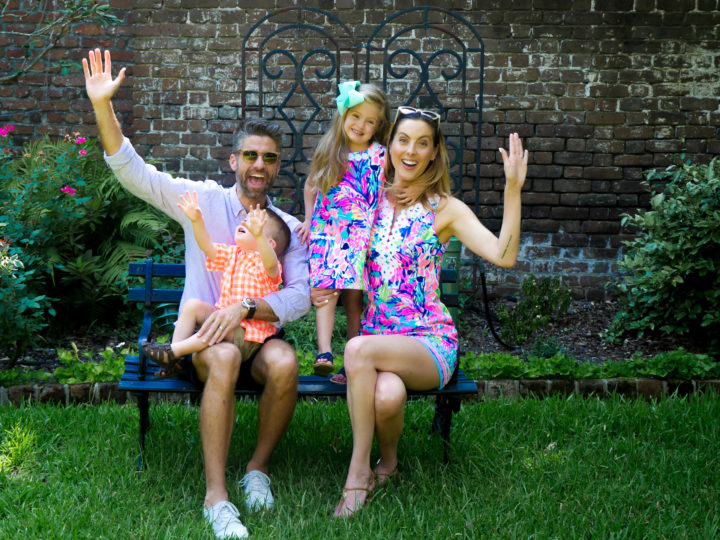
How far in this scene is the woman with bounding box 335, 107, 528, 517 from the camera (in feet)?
9.46

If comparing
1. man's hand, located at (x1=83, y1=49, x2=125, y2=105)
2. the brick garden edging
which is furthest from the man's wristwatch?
the brick garden edging

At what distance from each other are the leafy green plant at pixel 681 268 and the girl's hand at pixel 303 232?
2.52 metres

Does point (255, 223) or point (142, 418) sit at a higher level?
point (255, 223)

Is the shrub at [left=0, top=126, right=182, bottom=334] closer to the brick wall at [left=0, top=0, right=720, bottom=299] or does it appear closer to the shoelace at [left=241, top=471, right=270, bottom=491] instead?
the brick wall at [left=0, top=0, right=720, bottom=299]

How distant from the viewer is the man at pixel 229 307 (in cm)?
285

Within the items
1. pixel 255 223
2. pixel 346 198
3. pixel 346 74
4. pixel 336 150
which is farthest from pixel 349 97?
pixel 346 74

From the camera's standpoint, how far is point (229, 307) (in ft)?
9.71

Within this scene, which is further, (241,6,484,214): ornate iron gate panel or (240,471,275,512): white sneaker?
(241,6,484,214): ornate iron gate panel

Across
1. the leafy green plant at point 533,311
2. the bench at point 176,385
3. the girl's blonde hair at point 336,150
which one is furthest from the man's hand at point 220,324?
the leafy green plant at point 533,311

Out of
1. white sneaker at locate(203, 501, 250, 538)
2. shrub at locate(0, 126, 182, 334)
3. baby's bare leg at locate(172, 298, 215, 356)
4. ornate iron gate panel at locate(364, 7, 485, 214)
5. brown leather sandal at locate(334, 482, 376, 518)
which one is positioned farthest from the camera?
ornate iron gate panel at locate(364, 7, 485, 214)

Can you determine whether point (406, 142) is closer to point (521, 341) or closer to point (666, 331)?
point (521, 341)

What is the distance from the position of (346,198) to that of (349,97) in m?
0.43

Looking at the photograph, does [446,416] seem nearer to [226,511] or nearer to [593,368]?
[226,511]

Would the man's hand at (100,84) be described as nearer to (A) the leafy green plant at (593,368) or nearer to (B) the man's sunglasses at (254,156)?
(B) the man's sunglasses at (254,156)
